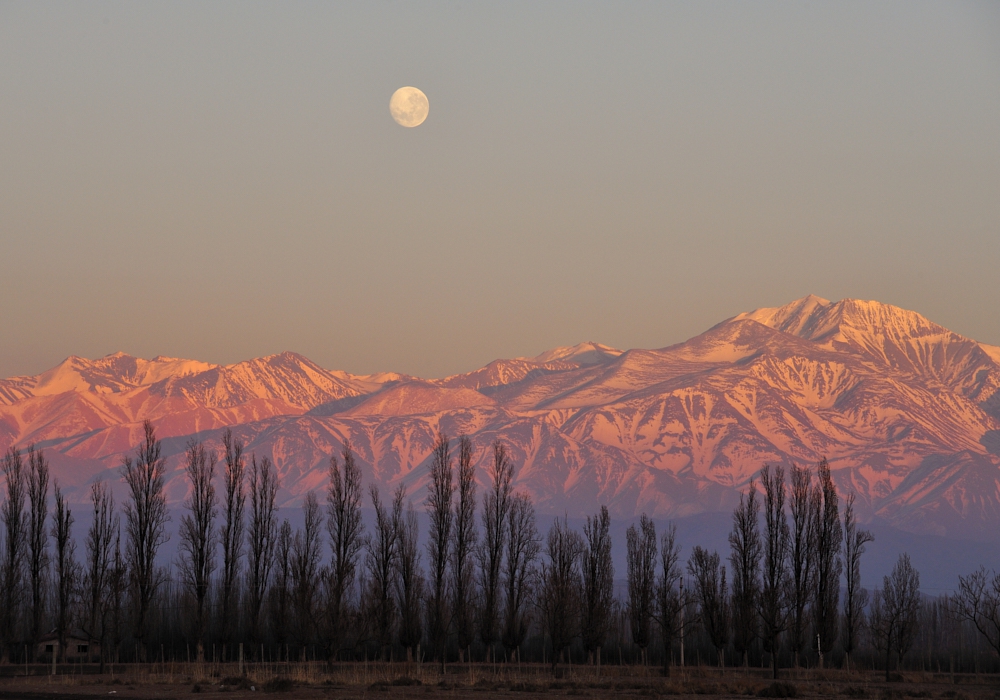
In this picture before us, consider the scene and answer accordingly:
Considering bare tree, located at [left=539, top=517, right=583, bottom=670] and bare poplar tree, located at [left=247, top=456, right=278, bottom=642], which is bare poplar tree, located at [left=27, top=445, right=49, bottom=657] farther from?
bare tree, located at [left=539, top=517, right=583, bottom=670]

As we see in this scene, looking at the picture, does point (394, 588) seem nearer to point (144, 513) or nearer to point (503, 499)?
point (503, 499)

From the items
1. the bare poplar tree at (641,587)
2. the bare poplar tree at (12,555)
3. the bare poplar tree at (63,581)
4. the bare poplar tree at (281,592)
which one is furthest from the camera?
the bare poplar tree at (641,587)

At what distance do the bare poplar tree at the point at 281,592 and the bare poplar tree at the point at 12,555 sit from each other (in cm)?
1731

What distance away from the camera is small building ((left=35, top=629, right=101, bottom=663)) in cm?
8469

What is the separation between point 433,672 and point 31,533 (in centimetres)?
3498

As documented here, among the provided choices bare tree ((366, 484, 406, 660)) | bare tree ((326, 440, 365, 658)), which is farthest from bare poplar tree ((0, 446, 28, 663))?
bare tree ((366, 484, 406, 660))

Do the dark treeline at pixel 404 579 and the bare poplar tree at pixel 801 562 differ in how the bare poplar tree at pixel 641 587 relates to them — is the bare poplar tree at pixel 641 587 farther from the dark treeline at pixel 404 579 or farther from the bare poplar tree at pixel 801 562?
the bare poplar tree at pixel 801 562

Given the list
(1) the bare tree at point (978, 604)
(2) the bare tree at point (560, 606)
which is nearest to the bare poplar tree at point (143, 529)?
(2) the bare tree at point (560, 606)

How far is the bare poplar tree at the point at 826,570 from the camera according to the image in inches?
3322

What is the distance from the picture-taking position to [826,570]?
8669 centimetres

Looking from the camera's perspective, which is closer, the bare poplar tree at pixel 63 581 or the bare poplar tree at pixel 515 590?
the bare poplar tree at pixel 63 581

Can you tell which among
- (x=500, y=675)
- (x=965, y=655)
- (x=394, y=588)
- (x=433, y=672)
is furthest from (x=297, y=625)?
(x=965, y=655)

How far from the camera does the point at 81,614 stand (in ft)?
285

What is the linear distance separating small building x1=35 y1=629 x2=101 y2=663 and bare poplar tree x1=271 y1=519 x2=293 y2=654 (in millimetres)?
12176
